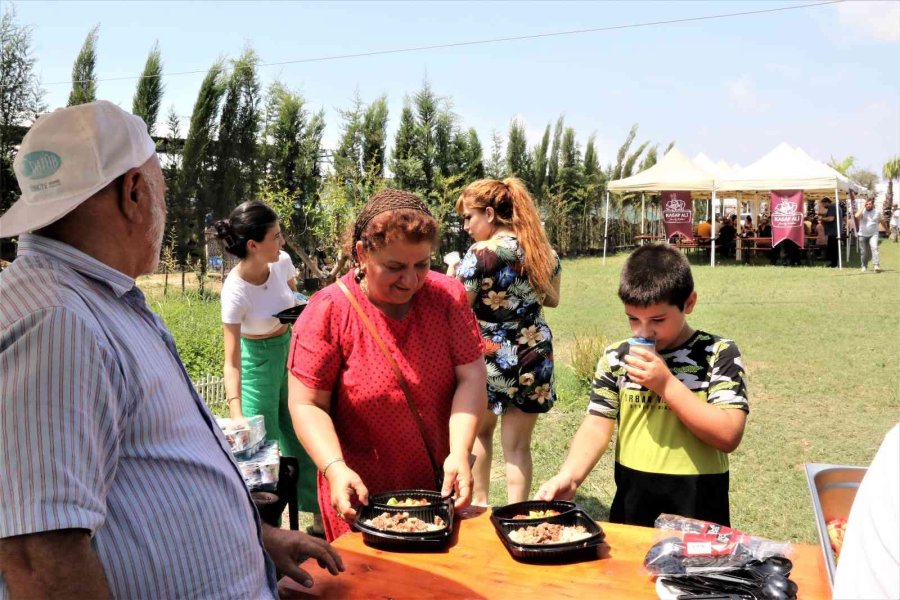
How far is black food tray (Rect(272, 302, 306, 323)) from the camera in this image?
12.6 feet

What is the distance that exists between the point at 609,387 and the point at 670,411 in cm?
21

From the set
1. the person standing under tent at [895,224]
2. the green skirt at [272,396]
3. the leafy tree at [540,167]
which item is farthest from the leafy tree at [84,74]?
the person standing under tent at [895,224]

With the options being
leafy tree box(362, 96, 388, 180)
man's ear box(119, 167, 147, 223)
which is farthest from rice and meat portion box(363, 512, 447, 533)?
leafy tree box(362, 96, 388, 180)

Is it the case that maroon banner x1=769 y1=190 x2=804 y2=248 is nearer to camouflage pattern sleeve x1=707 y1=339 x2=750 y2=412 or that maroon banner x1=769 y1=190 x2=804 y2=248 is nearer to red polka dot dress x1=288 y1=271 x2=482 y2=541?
camouflage pattern sleeve x1=707 y1=339 x2=750 y2=412

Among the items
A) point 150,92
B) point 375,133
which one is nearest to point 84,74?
point 150,92

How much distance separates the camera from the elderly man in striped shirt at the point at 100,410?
1082mm

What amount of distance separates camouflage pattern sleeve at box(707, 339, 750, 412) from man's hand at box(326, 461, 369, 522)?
109 centimetres

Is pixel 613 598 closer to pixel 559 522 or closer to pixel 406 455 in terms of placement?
pixel 559 522

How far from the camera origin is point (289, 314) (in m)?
3.90

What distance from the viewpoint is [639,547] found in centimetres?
185

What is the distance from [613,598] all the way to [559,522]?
37 cm

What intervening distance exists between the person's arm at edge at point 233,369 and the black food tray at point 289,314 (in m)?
0.25

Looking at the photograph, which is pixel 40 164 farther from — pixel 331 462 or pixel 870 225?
pixel 870 225

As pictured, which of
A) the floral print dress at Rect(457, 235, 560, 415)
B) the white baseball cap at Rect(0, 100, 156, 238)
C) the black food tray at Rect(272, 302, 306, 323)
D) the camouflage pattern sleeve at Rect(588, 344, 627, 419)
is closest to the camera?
the white baseball cap at Rect(0, 100, 156, 238)
